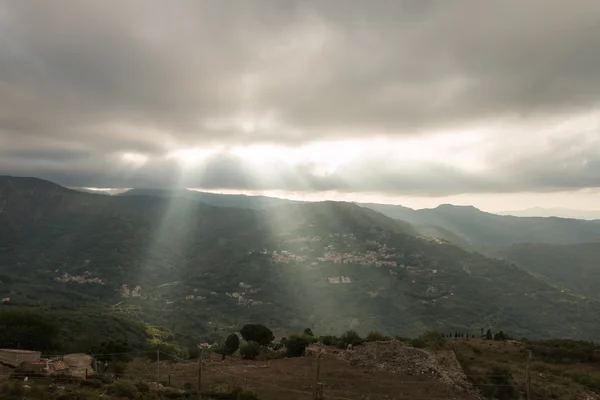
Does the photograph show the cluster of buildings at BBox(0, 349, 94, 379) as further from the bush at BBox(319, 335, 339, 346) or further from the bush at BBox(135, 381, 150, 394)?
the bush at BBox(319, 335, 339, 346)

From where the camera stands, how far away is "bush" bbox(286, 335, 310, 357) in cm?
4119

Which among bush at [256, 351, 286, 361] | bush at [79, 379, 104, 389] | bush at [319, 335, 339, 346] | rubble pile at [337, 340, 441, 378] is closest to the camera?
bush at [79, 379, 104, 389]

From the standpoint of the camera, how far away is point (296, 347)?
41562mm

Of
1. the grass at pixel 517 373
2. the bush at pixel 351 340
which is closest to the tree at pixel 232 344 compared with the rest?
the bush at pixel 351 340

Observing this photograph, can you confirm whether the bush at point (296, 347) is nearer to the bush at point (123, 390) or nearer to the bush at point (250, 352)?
the bush at point (250, 352)

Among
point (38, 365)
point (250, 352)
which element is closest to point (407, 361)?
point (250, 352)

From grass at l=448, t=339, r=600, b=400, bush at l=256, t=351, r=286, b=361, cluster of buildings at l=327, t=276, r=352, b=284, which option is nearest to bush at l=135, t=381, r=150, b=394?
bush at l=256, t=351, r=286, b=361

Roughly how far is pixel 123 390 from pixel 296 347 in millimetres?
22787

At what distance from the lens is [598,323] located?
14600 cm

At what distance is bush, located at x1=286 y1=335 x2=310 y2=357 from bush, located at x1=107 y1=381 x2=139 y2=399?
2158cm

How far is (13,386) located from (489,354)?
134 ft

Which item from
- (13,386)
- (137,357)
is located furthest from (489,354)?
(13,386)

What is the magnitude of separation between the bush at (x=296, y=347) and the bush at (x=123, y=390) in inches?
850

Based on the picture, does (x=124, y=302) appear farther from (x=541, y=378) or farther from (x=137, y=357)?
(x=541, y=378)
